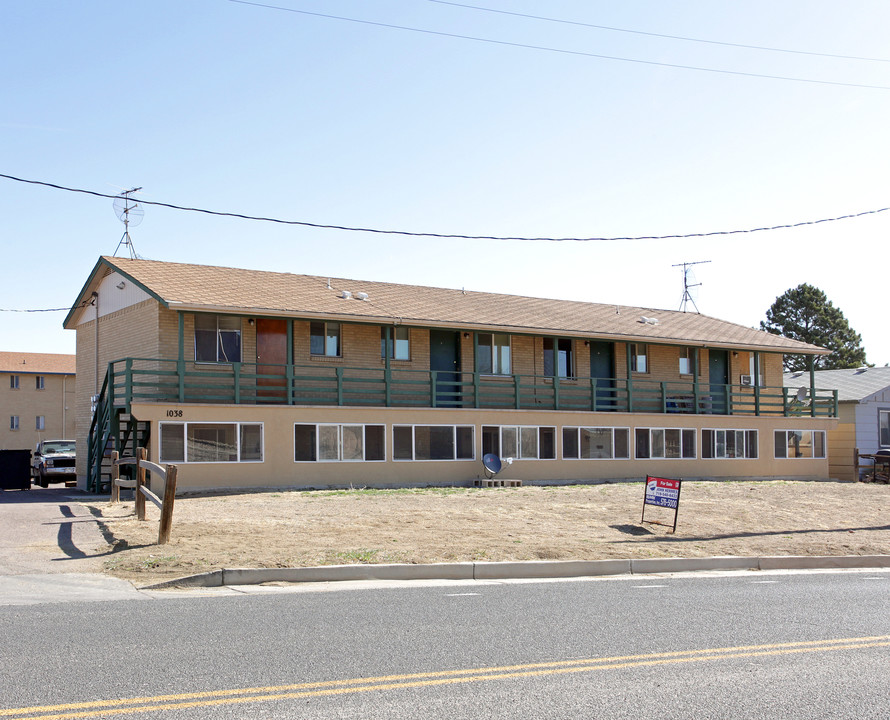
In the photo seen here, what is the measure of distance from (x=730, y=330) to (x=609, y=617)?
31.0 meters

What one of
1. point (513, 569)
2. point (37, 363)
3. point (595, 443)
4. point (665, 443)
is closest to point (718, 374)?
point (665, 443)

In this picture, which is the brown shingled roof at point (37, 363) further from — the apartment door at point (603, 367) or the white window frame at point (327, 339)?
the apartment door at point (603, 367)

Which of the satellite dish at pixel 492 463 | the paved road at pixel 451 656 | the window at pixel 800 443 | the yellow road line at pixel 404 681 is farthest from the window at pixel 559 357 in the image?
the yellow road line at pixel 404 681

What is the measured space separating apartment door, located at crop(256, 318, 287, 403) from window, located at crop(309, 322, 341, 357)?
3.07 feet

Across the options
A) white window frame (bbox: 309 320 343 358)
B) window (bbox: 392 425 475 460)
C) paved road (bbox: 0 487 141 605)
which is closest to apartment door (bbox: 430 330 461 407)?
window (bbox: 392 425 475 460)

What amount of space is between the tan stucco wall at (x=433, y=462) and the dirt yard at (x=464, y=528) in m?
1.84

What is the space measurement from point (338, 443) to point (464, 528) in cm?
1090

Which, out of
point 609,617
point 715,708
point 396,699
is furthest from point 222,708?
point 609,617

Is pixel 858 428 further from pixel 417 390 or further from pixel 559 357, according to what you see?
pixel 417 390

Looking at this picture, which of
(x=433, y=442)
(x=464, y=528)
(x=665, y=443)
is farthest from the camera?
(x=665, y=443)

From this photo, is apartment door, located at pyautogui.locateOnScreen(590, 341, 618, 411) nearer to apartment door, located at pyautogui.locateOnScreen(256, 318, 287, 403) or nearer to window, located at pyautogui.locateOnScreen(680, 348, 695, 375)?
window, located at pyautogui.locateOnScreen(680, 348, 695, 375)

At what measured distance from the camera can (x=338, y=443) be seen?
87.9 ft

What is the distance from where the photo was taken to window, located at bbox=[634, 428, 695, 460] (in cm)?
3272

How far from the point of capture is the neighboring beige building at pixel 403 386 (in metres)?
25.4
